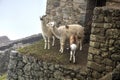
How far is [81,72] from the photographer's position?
1124 cm

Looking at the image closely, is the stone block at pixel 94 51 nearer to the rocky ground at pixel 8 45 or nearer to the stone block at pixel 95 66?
the stone block at pixel 95 66

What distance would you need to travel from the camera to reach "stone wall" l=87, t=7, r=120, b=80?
10195mm

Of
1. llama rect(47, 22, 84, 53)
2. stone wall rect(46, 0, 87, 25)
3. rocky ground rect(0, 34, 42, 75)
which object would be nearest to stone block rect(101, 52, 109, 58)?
llama rect(47, 22, 84, 53)

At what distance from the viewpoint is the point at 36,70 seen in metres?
12.5

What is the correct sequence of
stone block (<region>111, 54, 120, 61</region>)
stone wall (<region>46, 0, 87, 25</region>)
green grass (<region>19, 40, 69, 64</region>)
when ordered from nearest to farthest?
stone block (<region>111, 54, 120, 61</region>)
green grass (<region>19, 40, 69, 64</region>)
stone wall (<region>46, 0, 87, 25</region>)

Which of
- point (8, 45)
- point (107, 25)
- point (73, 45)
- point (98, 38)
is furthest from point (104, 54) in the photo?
point (8, 45)

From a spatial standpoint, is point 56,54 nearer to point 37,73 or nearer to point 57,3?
point 37,73

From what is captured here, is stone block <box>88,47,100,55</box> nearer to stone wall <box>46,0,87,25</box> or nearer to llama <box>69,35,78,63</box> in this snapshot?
llama <box>69,35,78,63</box>

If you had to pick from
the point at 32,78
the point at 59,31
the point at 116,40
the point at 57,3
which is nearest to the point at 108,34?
the point at 116,40

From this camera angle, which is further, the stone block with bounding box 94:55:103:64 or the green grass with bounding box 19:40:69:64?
the green grass with bounding box 19:40:69:64

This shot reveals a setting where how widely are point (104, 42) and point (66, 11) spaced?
4.11 m

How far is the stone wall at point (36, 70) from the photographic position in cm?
1159

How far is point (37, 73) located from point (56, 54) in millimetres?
861

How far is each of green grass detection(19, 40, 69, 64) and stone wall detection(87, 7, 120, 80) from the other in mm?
1595
